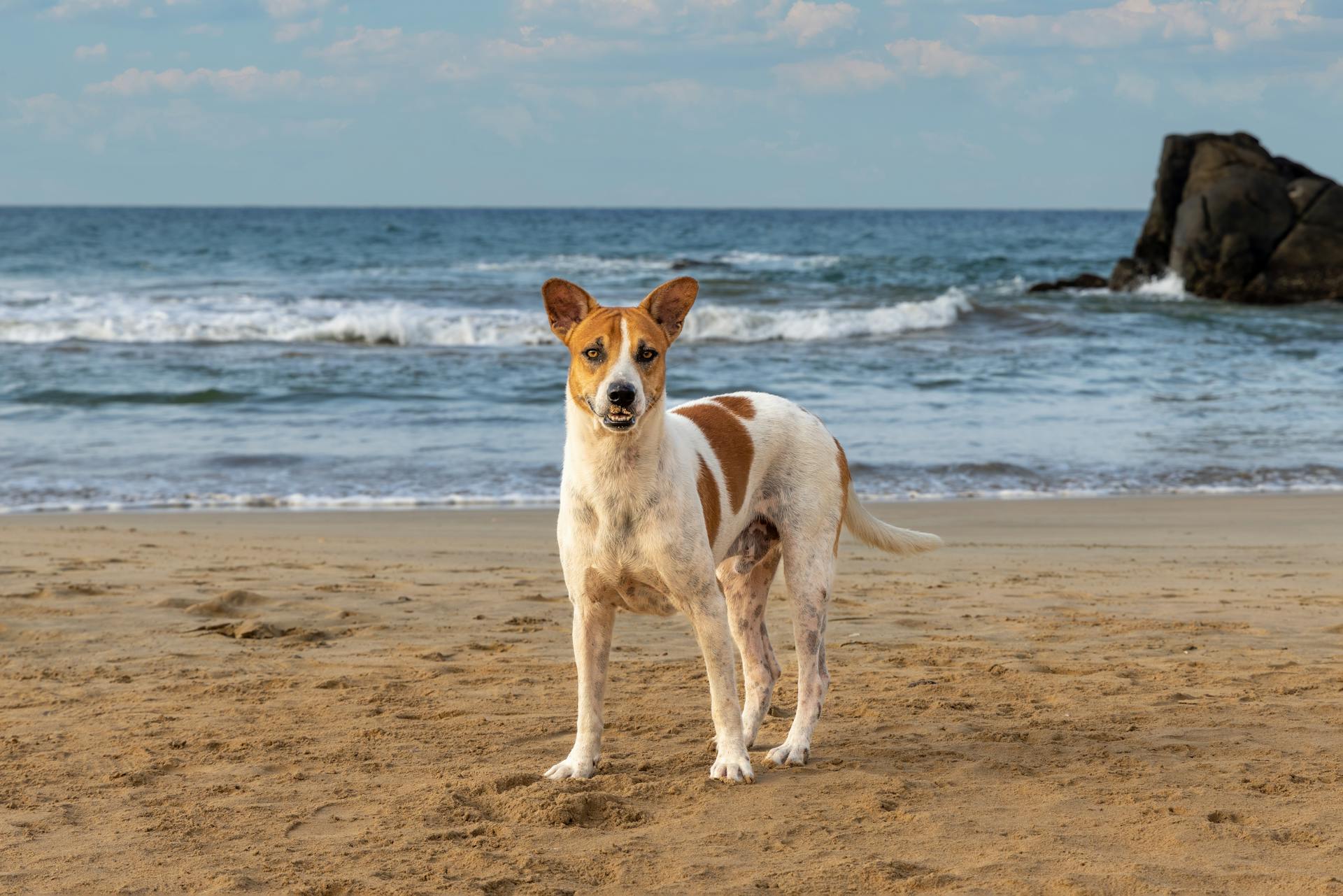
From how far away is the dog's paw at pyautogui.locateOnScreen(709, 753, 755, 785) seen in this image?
13.7 ft

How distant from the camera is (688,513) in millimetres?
4051

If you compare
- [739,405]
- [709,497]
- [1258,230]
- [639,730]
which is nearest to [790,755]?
[639,730]

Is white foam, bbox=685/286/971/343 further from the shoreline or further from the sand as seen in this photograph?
the sand

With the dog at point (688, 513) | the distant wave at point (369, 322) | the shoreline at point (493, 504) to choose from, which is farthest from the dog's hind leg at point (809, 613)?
the distant wave at point (369, 322)

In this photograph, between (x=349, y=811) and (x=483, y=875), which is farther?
(x=349, y=811)

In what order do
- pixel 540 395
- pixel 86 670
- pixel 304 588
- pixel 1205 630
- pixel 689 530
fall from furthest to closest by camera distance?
pixel 540 395 < pixel 304 588 < pixel 1205 630 < pixel 86 670 < pixel 689 530

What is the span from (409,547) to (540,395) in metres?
7.85

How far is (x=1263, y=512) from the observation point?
9.62m

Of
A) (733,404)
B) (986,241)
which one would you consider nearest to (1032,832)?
(733,404)

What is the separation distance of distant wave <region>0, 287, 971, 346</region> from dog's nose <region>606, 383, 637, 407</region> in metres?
19.5

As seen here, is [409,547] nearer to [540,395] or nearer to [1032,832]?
[1032,832]

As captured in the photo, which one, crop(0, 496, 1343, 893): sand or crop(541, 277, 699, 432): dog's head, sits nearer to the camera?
crop(0, 496, 1343, 893): sand

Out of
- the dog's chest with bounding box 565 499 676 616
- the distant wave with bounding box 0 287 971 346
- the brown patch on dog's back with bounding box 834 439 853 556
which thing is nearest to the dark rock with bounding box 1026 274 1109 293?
the distant wave with bounding box 0 287 971 346

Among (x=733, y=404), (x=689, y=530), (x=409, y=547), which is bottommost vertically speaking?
(x=409, y=547)
